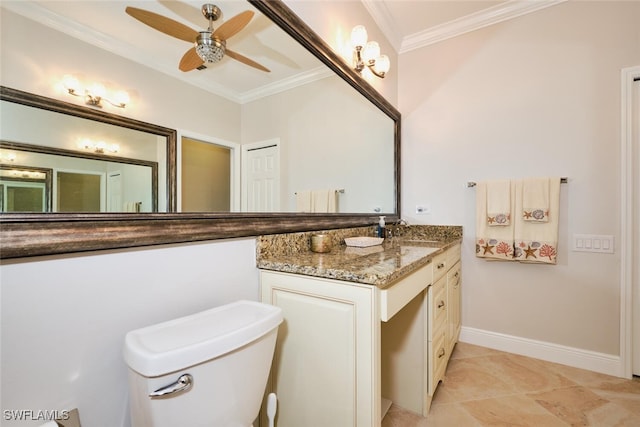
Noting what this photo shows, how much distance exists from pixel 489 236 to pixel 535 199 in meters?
0.41

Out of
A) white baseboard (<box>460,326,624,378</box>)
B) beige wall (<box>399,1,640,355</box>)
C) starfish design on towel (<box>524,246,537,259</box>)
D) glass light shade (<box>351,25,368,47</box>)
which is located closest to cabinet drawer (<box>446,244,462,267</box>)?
beige wall (<box>399,1,640,355</box>)

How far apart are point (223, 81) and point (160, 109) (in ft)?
0.97

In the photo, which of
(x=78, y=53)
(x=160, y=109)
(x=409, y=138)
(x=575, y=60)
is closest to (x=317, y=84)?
(x=160, y=109)

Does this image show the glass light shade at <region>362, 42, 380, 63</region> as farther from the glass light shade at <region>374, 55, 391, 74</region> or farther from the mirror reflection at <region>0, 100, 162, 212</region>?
the mirror reflection at <region>0, 100, 162, 212</region>

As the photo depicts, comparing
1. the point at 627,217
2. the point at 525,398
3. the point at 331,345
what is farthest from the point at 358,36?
the point at 525,398

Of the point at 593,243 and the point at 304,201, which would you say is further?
A: the point at 593,243

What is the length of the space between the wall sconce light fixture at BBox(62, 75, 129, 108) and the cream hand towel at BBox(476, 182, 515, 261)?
2.38 m

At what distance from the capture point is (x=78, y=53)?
0.69 m

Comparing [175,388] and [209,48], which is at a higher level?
[209,48]

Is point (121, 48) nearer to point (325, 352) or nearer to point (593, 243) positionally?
point (325, 352)

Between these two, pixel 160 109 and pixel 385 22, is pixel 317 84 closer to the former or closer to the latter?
pixel 160 109

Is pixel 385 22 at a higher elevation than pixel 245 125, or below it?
higher

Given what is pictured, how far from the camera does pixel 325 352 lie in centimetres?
106

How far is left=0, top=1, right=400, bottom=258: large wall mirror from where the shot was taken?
640 millimetres
